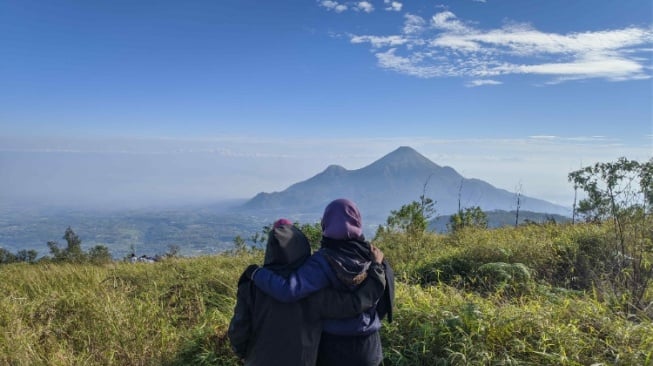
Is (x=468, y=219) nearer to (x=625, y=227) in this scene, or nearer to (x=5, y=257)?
(x=625, y=227)

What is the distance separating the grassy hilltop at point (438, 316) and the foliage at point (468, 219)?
3316mm

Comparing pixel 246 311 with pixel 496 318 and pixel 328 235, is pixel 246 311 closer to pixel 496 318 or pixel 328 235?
pixel 328 235

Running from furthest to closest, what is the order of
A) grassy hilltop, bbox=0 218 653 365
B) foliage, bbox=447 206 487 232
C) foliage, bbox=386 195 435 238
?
foliage, bbox=447 206 487 232 < foliage, bbox=386 195 435 238 < grassy hilltop, bbox=0 218 653 365

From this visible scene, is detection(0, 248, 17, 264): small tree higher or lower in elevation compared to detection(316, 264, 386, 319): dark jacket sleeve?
lower

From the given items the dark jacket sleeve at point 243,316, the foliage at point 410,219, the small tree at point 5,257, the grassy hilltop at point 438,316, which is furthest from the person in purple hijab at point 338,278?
the small tree at point 5,257

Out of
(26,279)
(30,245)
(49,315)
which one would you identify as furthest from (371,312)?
(30,245)

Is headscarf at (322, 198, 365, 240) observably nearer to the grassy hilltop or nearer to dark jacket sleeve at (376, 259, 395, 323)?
dark jacket sleeve at (376, 259, 395, 323)

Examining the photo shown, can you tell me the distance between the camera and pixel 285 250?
2.52 meters

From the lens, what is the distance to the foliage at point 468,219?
10.8m

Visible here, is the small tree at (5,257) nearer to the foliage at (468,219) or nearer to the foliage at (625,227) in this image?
the foliage at (468,219)

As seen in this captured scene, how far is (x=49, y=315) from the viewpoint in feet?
16.3

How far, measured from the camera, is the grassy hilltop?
10.8ft

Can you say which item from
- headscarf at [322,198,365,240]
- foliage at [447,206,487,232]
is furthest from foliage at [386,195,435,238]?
headscarf at [322,198,365,240]

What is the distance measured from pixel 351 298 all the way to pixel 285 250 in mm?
516
